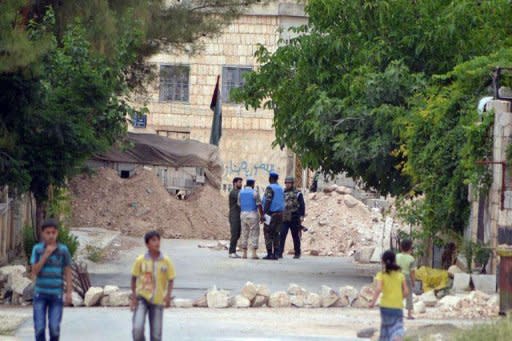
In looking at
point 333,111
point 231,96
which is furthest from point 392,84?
point 231,96

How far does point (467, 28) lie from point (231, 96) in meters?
5.75

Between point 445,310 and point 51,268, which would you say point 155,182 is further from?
point 51,268

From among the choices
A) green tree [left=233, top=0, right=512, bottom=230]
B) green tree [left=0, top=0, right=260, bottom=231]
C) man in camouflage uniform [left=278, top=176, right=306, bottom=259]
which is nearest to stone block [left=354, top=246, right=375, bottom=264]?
man in camouflage uniform [left=278, top=176, right=306, bottom=259]

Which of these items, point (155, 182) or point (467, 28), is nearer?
point (467, 28)

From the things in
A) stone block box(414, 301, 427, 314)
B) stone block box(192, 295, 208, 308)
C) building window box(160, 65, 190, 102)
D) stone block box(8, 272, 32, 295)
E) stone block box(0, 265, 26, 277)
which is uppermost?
building window box(160, 65, 190, 102)

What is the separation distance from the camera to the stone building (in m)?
51.6

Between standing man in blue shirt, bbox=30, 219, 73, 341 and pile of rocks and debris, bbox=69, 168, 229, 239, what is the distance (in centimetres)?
2549

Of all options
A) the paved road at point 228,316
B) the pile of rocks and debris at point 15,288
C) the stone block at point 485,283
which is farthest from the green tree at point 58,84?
the stone block at point 485,283

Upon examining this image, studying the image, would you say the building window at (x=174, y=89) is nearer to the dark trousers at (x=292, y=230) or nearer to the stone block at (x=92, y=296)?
the dark trousers at (x=292, y=230)

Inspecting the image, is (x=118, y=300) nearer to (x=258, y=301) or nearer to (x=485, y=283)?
(x=258, y=301)

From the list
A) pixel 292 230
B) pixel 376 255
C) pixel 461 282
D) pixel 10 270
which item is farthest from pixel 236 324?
pixel 376 255

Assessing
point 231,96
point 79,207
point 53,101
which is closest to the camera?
point 53,101

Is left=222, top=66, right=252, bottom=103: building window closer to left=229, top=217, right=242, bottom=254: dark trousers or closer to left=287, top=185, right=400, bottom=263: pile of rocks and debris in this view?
left=287, top=185, right=400, bottom=263: pile of rocks and debris

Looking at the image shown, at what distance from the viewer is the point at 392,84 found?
25953mm
